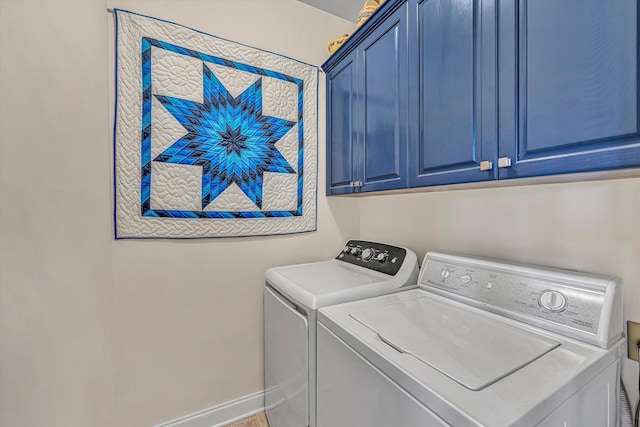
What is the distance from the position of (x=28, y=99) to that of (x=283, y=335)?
4.29ft

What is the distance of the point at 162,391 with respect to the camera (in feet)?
4.76

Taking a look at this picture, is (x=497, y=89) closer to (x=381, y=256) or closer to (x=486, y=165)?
(x=486, y=165)

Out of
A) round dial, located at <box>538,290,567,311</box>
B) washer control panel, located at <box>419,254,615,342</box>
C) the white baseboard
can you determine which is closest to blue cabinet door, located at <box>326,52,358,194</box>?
washer control panel, located at <box>419,254,615,342</box>

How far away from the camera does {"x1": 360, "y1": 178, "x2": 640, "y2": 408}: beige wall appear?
880mm

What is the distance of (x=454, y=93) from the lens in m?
1.03

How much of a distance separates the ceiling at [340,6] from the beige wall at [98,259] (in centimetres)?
4

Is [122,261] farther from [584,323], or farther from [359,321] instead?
[584,323]

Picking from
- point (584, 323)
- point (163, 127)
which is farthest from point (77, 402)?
point (584, 323)

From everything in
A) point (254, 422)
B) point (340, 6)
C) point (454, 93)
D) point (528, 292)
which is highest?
point (340, 6)

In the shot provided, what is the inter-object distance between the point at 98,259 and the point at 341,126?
1.49 meters

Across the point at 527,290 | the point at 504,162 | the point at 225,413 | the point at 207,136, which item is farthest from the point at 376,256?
the point at 225,413

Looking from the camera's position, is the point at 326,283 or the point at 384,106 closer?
the point at 326,283

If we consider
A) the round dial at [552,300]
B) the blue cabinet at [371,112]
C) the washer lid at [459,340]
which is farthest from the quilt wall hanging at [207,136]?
the round dial at [552,300]

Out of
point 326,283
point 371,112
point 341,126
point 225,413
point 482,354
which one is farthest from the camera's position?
point 341,126
